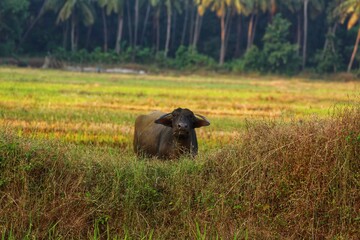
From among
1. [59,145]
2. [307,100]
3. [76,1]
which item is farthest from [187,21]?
[59,145]

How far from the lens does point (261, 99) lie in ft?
75.4

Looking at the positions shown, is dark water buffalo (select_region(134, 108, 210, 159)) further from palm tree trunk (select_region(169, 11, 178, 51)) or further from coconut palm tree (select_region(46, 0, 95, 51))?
palm tree trunk (select_region(169, 11, 178, 51))

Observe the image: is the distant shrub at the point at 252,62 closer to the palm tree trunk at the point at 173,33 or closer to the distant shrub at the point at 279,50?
the distant shrub at the point at 279,50

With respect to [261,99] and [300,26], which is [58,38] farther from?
[261,99]

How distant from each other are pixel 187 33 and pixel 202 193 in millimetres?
48914

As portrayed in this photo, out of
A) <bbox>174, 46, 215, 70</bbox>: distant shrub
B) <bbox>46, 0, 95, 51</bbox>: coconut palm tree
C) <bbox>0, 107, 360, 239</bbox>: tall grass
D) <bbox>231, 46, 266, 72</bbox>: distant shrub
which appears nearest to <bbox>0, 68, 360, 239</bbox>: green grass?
<bbox>0, 107, 360, 239</bbox>: tall grass

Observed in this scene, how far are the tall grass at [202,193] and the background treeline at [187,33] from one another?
3696cm

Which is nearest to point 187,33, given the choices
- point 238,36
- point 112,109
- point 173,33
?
point 173,33

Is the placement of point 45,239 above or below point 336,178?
below

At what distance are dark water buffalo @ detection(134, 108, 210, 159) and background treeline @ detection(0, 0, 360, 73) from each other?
33937 mm

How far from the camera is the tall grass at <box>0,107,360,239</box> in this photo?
5922 millimetres

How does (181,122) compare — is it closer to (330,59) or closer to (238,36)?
(330,59)

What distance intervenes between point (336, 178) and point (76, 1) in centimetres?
3961

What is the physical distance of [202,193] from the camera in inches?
248
